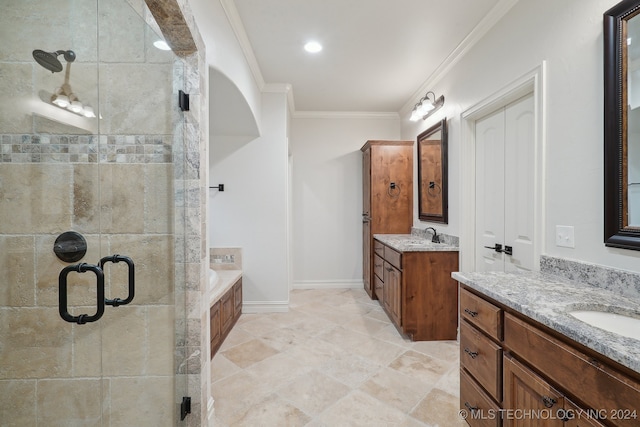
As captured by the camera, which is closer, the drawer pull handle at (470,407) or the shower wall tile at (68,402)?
the shower wall tile at (68,402)

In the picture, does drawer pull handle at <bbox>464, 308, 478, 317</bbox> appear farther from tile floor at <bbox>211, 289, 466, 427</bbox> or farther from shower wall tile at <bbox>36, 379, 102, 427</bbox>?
shower wall tile at <bbox>36, 379, 102, 427</bbox>

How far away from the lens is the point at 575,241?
1507 mm

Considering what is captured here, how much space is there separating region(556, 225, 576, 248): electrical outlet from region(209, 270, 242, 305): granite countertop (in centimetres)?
240

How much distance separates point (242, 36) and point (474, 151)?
2.22m

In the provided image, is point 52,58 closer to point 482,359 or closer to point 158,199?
point 158,199

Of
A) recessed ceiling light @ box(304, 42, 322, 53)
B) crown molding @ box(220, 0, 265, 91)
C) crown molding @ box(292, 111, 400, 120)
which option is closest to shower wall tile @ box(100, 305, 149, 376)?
crown molding @ box(220, 0, 265, 91)

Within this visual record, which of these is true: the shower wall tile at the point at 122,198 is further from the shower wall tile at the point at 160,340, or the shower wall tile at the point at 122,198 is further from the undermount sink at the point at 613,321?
the undermount sink at the point at 613,321

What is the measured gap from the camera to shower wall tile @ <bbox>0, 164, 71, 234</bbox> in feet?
4.03

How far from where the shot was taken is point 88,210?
50.6 inches

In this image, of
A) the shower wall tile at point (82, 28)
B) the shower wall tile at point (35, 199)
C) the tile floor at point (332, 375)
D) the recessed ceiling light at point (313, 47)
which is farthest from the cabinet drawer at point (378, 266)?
the shower wall tile at point (82, 28)

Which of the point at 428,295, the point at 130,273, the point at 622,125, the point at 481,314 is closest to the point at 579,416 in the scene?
the point at 481,314

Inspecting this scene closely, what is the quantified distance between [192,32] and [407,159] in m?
3.00

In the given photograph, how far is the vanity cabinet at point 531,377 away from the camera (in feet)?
2.61

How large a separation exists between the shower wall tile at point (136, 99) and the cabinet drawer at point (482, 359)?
1.83 metres
